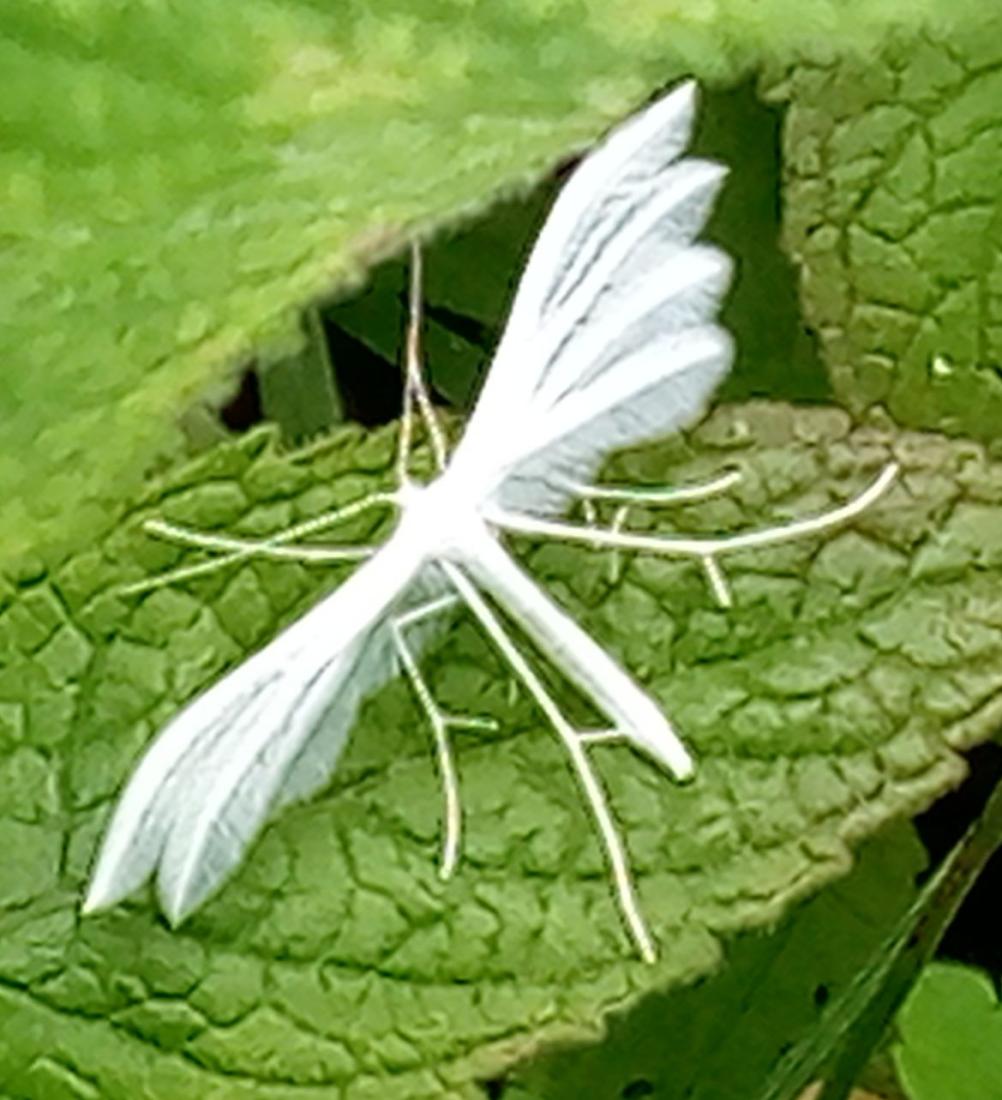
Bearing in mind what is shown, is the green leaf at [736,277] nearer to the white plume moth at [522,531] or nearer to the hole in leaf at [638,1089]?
the white plume moth at [522,531]

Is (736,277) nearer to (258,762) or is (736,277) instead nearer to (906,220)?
(906,220)

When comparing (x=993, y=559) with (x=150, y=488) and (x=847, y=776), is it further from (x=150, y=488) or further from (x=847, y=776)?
(x=150, y=488)

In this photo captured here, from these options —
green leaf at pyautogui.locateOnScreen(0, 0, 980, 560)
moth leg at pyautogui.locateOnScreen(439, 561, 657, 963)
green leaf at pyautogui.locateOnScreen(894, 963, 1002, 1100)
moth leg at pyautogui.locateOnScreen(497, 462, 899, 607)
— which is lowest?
green leaf at pyautogui.locateOnScreen(894, 963, 1002, 1100)

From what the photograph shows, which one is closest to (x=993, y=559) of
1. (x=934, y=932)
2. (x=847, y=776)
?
(x=847, y=776)

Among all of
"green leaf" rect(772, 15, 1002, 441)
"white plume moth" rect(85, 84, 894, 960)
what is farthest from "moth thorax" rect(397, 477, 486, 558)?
"green leaf" rect(772, 15, 1002, 441)

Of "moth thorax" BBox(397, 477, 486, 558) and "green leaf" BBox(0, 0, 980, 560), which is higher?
"green leaf" BBox(0, 0, 980, 560)

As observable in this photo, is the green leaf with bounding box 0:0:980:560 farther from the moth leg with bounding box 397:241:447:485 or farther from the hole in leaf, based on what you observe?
the hole in leaf

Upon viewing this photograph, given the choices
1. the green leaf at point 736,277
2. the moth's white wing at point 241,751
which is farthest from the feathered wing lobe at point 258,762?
the green leaf at point 736,277
